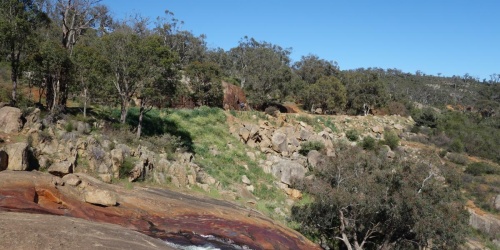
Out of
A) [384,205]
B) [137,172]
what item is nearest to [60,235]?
[137,172]

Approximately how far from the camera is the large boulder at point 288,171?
115ft

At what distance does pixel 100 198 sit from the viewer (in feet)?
51.4

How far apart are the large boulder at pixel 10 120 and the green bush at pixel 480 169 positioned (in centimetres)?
5318

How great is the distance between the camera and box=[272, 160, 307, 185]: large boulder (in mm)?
35000

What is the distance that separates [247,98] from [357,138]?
17295 mm

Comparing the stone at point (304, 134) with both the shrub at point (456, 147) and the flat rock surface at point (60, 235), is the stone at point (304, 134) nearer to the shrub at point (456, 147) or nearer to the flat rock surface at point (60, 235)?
the shrub at point (456, 147)

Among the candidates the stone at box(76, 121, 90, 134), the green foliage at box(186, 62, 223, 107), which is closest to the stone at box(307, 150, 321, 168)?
the green foliage at box(186, 62, 223, 107)

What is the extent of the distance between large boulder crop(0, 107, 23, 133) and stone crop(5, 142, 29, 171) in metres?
4.08

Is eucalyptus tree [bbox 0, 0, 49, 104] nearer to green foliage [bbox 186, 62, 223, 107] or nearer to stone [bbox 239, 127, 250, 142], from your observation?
stone [bbox 239, 127, 250, 142]

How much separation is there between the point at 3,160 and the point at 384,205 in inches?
686

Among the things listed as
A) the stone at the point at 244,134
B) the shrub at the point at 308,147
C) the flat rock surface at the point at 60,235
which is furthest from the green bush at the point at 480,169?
the flat rock surface at the point at 60,235

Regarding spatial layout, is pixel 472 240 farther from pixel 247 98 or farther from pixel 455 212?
pixel 247 98

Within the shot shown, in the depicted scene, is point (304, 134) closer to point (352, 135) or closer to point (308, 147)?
point (308, 147)

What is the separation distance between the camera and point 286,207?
2966 cm
